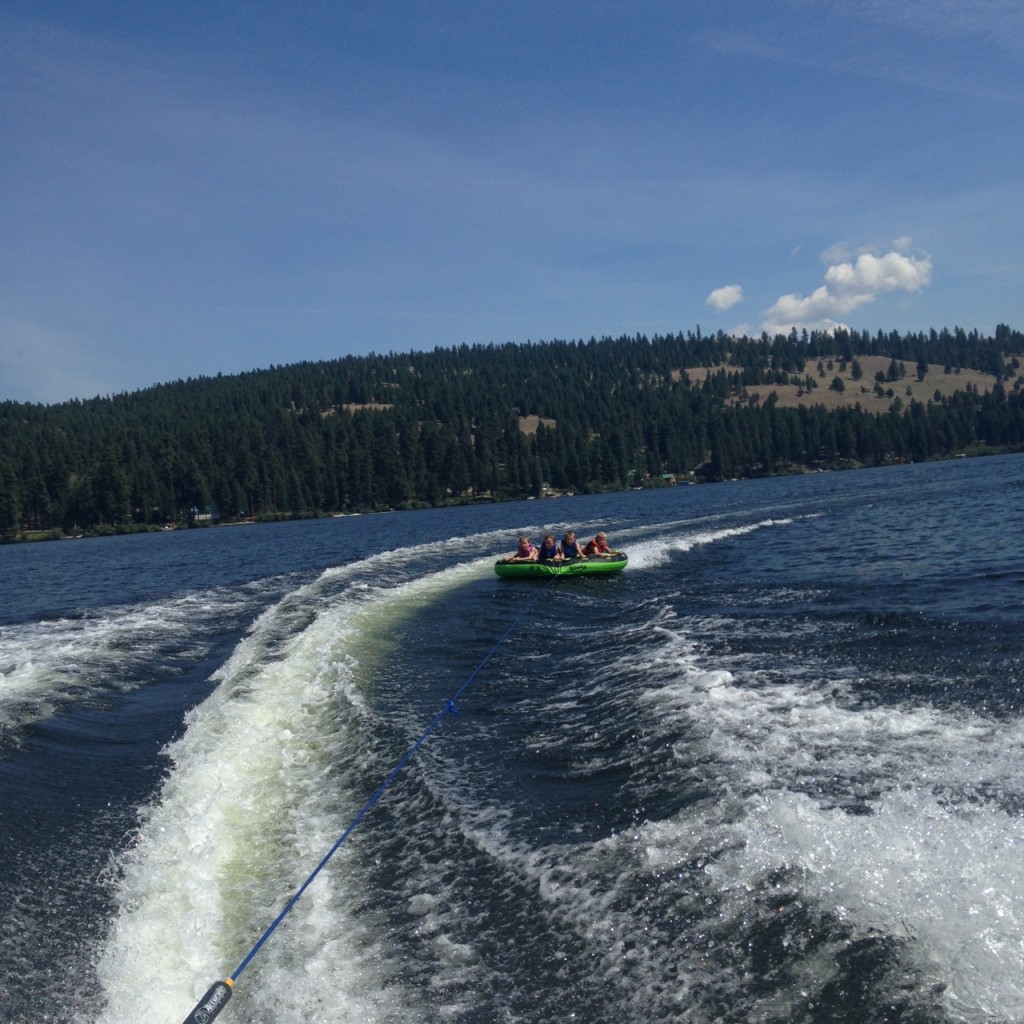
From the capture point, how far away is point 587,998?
5.44 metres

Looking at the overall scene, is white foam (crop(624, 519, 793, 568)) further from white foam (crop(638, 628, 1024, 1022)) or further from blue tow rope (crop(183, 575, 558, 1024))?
white foam (crop(638, 628, 1024, 1022))

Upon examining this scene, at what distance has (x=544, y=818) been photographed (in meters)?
8.22

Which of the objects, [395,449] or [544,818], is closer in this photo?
[544,818]

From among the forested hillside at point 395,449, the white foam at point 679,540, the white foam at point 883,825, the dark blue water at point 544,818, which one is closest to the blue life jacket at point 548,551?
the white foam at point 679,540

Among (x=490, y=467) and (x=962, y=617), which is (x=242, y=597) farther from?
(x=490, y=467)

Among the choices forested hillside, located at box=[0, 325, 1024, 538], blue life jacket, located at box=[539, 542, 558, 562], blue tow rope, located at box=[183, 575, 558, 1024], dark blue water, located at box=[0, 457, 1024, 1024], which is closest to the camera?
blue tow rope, located at box=[183, 575, 558, 1024]

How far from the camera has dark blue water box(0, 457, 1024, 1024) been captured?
560 cm

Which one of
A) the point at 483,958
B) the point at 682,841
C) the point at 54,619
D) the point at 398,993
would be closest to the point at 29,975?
the point at 398,993

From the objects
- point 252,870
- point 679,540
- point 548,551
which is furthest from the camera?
point 679,540

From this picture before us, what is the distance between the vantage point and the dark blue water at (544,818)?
5.60m

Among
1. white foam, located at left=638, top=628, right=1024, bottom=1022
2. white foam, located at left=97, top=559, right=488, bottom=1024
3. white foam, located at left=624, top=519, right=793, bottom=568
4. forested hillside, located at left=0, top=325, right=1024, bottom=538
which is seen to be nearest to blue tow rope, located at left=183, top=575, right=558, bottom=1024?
white foam, located at left=97, top=559, right=488, bottom=1024

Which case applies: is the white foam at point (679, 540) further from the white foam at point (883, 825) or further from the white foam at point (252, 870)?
the white foam at point (883, 825)

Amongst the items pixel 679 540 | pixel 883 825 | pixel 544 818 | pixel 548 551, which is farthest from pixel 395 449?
pixel 883 825

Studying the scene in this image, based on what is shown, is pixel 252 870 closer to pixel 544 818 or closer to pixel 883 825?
pixel 544 818
